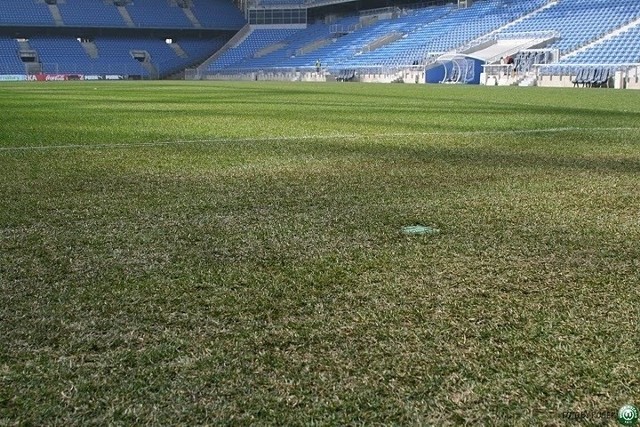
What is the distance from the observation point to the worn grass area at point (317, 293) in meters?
1.05

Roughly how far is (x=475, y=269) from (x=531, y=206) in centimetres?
88

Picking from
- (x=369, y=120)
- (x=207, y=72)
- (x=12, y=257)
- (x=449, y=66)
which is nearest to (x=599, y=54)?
(x=449, y=66)

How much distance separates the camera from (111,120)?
22.2 feet

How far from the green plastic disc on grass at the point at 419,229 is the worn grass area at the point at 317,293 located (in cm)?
4

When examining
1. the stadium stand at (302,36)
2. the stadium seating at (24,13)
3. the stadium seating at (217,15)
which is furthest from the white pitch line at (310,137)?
the stadium seating at (217,15)

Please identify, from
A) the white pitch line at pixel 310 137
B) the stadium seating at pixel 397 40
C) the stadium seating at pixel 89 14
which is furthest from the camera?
the stadium seating at pixel 89 14

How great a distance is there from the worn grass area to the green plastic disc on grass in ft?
0.13

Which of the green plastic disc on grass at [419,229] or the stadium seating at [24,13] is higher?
the stadium seating at [24,13]

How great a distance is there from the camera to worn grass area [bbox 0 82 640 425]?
3.46ft

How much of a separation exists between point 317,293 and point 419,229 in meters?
0.69

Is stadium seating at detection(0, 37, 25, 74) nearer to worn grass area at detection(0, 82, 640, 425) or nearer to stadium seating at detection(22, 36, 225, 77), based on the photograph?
stadium seating at detection(22, 36, 225, 77)

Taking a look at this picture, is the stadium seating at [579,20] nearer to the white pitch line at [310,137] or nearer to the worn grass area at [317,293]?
the white pitch line at [310,137]

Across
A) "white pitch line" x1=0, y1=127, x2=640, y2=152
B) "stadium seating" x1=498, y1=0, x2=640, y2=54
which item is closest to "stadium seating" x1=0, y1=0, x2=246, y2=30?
"stadium seating" x1=498, y1=0, x2=640, y2=54

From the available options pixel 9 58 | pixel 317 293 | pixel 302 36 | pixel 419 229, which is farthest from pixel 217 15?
pixel 317 293
